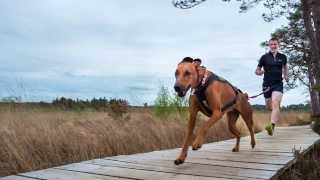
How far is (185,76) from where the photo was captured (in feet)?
15.1

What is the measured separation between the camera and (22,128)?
744 cm

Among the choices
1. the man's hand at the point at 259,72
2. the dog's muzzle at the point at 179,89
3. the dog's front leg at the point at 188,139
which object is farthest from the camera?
the man's hand at the point at 259,72

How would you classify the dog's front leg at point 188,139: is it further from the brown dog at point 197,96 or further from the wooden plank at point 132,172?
the wooden plank at point 132,172

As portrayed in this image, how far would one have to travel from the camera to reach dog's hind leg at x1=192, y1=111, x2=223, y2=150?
15.5ft

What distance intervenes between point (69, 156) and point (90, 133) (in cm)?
83

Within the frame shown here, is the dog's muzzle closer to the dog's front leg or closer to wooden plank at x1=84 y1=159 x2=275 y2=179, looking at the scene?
the dog's front leg

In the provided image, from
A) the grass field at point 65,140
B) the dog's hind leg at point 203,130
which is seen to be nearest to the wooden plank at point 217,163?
the dog's hind leg at point 203,130

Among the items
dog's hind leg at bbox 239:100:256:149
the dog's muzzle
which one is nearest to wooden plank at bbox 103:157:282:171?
the dog's muzzle

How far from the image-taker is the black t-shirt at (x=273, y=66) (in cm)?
945

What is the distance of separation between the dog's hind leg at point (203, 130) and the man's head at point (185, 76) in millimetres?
454

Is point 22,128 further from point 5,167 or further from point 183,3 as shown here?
point 183,3

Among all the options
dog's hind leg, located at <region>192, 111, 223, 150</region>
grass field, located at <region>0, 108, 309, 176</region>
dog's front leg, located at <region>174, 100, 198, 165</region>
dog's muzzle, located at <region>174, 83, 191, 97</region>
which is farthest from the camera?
grass field, located at <region>0, 108, 309, 176</region>

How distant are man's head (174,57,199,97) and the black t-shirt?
16.5ft

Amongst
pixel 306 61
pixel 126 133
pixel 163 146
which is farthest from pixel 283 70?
pixel 306 61
